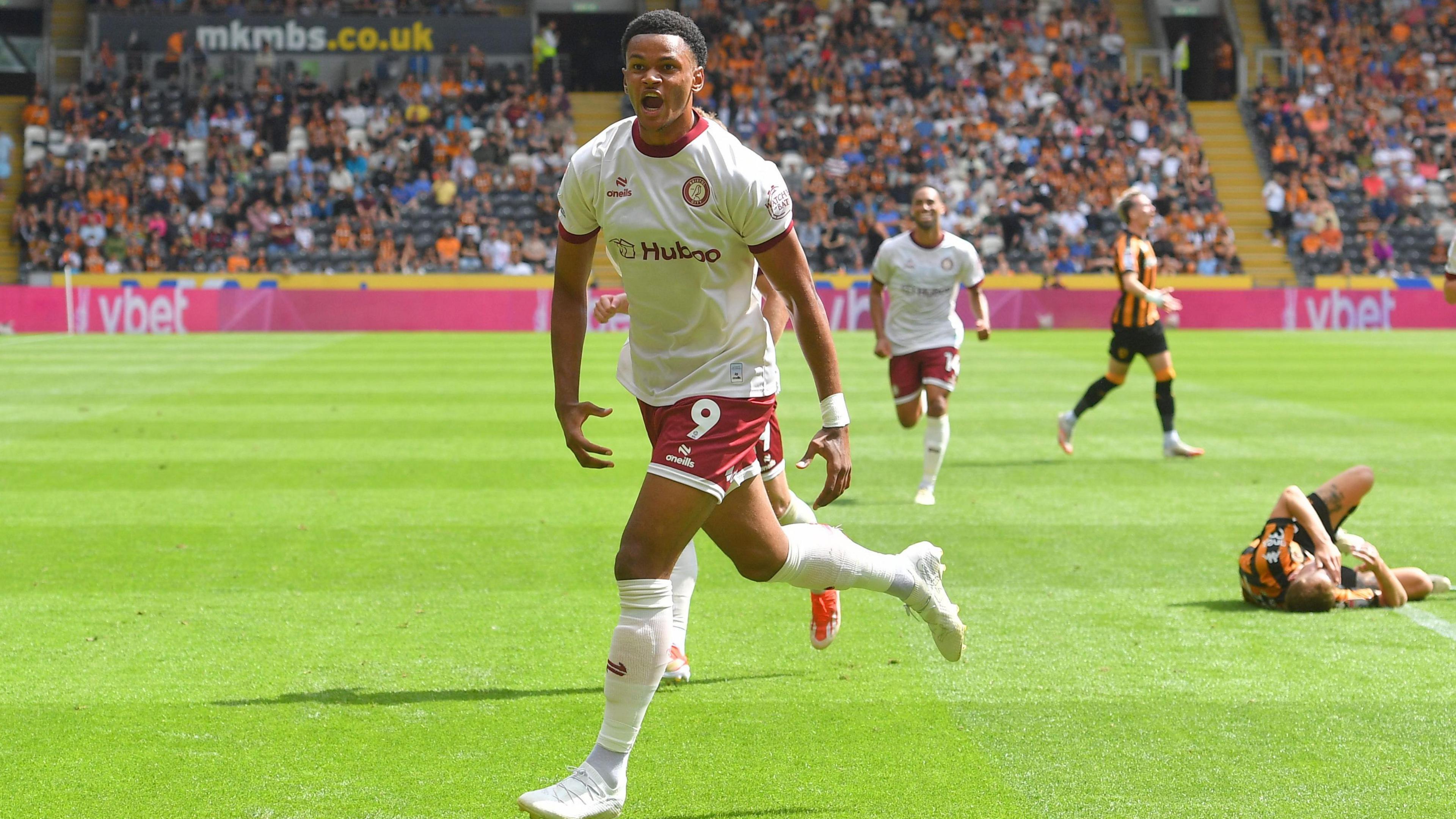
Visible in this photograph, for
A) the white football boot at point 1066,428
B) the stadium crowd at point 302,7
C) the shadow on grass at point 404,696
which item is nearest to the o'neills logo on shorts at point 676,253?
the shadow on grass at point 404,696

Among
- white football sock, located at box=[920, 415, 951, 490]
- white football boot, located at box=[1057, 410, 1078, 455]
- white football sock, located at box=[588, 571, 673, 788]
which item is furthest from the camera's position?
white football boot, located at box=[1057, 410, 1078, 455]

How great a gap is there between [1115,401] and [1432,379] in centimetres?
549

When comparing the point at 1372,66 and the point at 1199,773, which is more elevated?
the point at 1372,66

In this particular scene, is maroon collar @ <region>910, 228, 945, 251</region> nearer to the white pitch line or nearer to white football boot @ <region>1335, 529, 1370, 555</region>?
white football boot @ <region>1335, 529, 1370, 555</region>

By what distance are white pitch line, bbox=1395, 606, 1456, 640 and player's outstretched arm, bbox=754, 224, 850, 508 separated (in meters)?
3.57

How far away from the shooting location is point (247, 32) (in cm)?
4031

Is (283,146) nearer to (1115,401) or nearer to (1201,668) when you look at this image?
(1115,401)

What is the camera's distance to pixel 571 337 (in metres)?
5.13

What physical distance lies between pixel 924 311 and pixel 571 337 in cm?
650

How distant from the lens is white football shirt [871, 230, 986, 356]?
11.2 meters

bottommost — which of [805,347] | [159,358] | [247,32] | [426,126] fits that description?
[159,358]

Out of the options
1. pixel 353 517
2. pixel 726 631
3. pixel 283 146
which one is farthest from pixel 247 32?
pixel 726 631

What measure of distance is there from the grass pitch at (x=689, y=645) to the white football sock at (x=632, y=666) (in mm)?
327

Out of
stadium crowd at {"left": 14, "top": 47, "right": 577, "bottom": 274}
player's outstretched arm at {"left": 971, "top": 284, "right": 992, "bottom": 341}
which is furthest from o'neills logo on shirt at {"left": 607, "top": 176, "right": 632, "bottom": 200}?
stadium crowd at {"left": 14, "top": 47, "right": 577, "bottom": 274}
